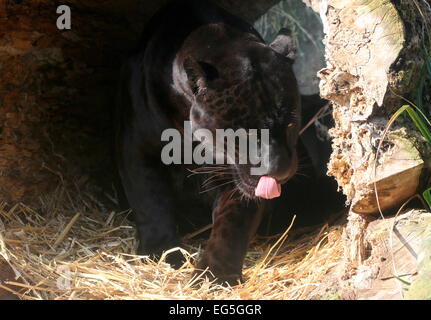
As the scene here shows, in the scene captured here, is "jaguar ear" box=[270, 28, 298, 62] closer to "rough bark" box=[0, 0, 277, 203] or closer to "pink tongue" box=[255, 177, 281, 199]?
"pink tongue" box=[255, 177, 281, 199]

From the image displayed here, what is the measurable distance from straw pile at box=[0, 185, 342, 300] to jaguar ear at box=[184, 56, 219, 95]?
0.96 meters

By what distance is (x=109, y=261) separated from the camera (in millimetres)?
3518

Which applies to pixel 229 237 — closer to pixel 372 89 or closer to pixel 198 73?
pixel 198 73

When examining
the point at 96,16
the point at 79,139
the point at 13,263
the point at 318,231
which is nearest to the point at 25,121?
the point at 79,139

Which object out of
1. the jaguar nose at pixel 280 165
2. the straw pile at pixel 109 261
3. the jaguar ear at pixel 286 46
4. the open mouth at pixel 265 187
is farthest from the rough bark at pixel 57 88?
the jaguar nose at pixel 280 165

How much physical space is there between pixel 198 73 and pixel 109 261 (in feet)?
3.95

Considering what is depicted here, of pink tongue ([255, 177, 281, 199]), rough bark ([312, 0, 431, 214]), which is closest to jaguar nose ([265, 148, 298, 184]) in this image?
pink tongue ([255, 177, 281, 199])

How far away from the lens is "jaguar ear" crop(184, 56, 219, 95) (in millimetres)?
3028

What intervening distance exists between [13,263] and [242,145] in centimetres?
125

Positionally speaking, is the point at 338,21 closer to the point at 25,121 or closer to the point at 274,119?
the point at 274,119

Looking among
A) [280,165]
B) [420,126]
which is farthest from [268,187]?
[420,126]

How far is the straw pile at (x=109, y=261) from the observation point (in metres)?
3.01

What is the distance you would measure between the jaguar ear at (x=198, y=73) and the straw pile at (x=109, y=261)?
0.96 m

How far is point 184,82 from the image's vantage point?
320 cm
